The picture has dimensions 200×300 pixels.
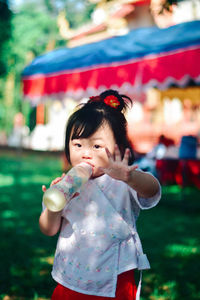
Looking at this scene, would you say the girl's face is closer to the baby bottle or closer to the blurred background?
the baby bottle

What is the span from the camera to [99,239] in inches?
62.7

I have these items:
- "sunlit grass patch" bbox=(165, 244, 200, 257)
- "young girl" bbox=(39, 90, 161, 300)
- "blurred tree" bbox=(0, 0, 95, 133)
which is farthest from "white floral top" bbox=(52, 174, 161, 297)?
"blurred tree" bbox=(0, 0, 95, 133)

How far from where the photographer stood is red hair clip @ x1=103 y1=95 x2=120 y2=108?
1720 mm

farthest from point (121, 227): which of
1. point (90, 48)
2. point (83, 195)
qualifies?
point (90, 48)

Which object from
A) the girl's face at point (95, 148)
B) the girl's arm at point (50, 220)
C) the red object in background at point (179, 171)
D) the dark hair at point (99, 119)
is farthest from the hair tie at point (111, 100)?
the red object in background at point (179, 171)

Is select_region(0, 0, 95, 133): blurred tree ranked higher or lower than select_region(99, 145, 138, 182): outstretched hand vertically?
higher

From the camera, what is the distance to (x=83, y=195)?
1.66 metres

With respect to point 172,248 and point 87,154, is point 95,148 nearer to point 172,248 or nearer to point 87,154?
point 87,154

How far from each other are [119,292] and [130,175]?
502mm

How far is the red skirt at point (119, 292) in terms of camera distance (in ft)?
5.28

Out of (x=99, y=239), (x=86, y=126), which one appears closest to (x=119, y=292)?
(x=99, y=239)

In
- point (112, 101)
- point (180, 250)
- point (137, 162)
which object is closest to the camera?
point (112, 101)

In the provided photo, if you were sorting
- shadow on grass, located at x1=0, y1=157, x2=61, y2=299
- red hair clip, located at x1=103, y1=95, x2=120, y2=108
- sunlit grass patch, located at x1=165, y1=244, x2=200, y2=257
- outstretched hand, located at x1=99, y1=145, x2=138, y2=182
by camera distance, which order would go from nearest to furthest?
outstretched hand, located at x1=99, y1=145, x2=138, y2=182
red hair clip, located at x1=103, y1=95, x2=120, y2=108
shadow on grass, located at x1=0, y1=157, x2=61, y2=299
sunlit grass patch, located at x1=165, y1=244, x2=200, y2=257

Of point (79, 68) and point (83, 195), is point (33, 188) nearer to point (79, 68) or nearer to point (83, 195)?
point (79, 68)
